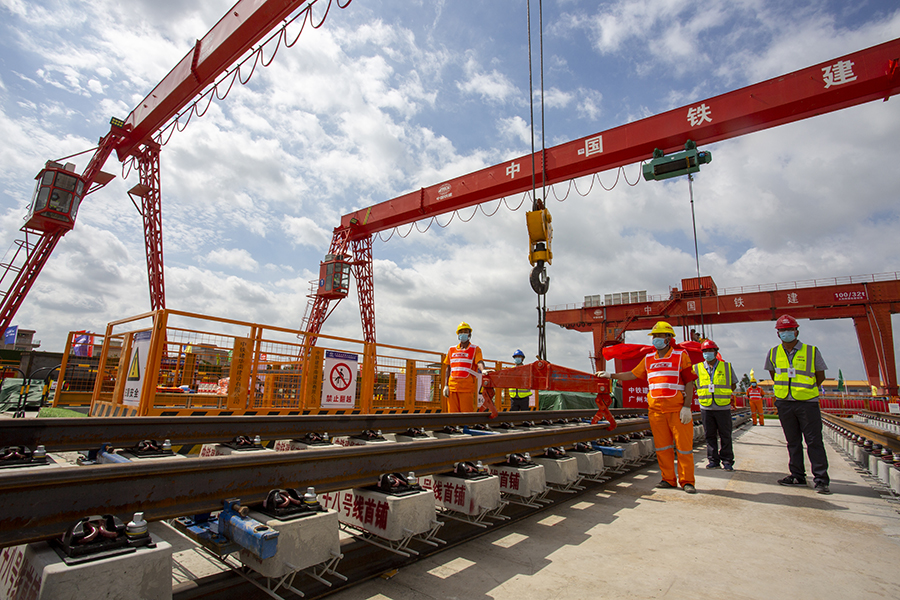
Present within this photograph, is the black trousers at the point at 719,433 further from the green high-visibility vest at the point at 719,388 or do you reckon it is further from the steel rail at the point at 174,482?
the steel rail at the point at 174,482

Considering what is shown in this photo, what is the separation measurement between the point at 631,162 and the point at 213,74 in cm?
1151

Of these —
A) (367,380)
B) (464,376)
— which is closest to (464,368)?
(464,376)

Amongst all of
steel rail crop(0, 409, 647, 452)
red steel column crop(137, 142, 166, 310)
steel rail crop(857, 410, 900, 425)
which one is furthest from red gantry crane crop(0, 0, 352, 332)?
steel rail crop(857, 410, 900, 425)

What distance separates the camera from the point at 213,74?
468 inches

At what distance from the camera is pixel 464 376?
6.63 meters

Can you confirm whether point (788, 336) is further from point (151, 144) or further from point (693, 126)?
point (151, 144)

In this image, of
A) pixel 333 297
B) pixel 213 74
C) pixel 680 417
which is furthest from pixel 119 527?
pixel 333 297

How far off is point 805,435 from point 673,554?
12.4 feet

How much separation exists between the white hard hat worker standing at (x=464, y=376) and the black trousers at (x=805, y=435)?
3.88 metres

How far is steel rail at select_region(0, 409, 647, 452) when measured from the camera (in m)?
2.50

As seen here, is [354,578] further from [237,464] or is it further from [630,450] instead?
[630,450]

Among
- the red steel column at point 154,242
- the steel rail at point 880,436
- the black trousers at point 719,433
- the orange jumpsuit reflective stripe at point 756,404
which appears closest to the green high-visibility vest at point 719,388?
the black trousers at point 719,433

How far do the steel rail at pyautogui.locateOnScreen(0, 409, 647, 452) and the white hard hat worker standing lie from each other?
2.05m

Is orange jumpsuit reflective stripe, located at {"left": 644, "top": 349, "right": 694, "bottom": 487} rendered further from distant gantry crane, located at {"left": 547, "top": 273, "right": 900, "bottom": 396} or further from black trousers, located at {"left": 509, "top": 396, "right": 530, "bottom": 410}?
distant gantry crane, located at {"left": 547, "top": 273, "right": 900, "bottom": 396}
